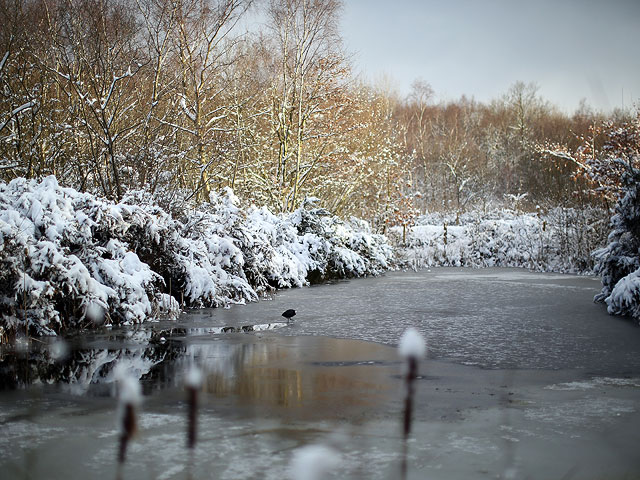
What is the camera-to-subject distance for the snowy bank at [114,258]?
734cm

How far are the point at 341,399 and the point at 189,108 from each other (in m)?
15.0

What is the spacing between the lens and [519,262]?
2105 cm

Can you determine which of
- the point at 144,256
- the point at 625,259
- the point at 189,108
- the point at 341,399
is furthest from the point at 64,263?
the point at 189,108

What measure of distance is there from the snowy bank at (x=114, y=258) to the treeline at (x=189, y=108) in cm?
101

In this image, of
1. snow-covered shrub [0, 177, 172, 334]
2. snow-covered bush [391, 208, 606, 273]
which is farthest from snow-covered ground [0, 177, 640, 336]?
snow-covered bush [391, 208, 606, 273]

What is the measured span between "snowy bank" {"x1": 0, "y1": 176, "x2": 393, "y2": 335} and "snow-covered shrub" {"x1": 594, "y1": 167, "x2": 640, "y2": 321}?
6.08 metres

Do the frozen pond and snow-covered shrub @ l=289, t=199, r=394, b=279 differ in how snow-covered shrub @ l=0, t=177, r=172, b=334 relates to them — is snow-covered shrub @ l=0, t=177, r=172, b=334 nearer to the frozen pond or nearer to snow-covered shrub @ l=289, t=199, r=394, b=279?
the frozen pond

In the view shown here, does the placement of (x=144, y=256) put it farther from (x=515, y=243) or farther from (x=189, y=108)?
(x=515, y=243)

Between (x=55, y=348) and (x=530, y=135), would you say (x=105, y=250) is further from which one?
(x=530, y=135)

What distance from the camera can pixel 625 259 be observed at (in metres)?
9.77

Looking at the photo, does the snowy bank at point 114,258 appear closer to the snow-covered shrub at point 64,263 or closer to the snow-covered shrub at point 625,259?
the snow-covered shrub at point 64,263

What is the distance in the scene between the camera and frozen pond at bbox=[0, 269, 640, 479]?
3.32m

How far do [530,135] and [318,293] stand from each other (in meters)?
43.0

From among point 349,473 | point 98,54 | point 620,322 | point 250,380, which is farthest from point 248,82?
point 349,473
